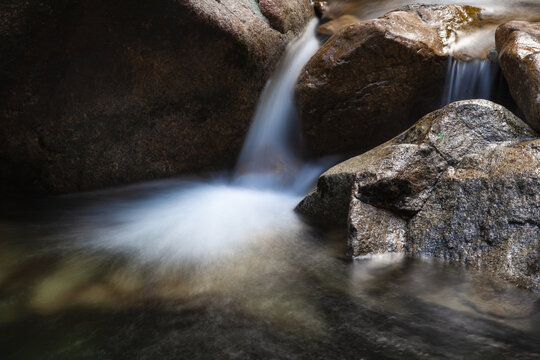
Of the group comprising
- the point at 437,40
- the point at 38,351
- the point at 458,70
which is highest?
the point at 437,40

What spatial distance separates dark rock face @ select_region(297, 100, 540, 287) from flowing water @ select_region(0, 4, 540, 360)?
0.73 feet

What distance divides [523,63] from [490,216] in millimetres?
2114

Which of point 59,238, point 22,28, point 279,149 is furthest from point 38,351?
point 279,149

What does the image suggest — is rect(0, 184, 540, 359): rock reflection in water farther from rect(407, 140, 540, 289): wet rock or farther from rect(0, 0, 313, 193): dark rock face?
rect(0, 0, 313, 193): dark rock face

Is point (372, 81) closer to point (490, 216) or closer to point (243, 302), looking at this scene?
point (490, 216)

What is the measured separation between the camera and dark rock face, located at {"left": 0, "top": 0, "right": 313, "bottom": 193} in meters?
4.77

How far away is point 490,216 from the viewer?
128 inches

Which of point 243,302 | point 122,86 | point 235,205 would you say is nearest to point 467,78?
point 235,205

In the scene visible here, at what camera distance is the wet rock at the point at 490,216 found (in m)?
3.02

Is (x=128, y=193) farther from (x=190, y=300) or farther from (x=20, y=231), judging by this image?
(x=190, y=300)

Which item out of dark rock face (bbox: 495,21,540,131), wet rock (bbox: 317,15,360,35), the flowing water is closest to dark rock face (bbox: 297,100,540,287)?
the flowing water

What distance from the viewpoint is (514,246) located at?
3047 millimetres

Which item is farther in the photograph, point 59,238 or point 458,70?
point 458,70

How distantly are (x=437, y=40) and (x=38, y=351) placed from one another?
5788 millimetres
